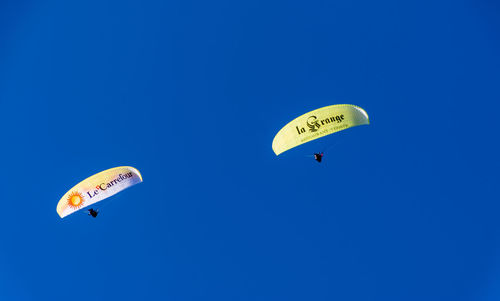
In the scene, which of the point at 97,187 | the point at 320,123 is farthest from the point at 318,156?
the point at 97,187

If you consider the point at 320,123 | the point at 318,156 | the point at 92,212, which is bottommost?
the point at 92,212

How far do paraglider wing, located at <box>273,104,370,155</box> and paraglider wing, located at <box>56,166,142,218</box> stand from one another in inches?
406

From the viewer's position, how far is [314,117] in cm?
2930

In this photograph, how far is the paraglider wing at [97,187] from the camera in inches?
1169

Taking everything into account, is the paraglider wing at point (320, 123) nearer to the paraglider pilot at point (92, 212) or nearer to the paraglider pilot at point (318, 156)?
the paraglider pilot at point (318, 156)

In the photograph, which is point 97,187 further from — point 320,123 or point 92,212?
point 320,123

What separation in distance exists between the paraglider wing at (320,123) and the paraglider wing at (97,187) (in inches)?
406

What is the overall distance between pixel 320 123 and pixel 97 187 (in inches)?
602

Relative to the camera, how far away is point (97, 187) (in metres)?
29.9

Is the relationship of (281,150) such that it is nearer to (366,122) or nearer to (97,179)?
(366,122)

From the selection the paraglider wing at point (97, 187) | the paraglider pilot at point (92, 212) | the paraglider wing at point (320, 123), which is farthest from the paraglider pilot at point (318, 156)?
the paraglider pilot at point (92, 212)

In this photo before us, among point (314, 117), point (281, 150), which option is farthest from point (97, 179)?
point (314, 117)

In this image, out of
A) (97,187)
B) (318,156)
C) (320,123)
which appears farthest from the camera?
(318,156)

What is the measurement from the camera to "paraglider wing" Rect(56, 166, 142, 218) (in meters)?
29.7
